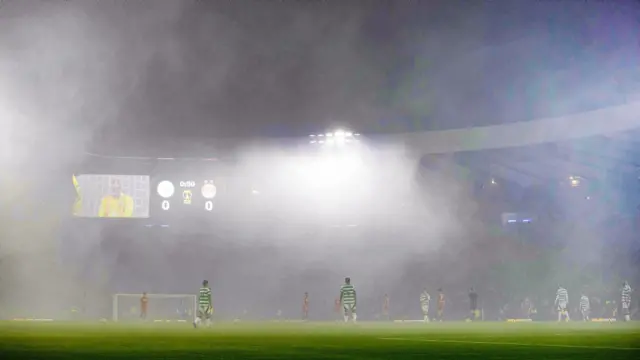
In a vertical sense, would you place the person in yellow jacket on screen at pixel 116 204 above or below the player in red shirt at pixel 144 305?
above

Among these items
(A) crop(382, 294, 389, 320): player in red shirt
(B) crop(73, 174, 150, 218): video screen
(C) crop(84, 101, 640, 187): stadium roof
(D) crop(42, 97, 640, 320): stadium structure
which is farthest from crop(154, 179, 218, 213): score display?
(A) crop(382, 294, 389, 320): player in red shirt

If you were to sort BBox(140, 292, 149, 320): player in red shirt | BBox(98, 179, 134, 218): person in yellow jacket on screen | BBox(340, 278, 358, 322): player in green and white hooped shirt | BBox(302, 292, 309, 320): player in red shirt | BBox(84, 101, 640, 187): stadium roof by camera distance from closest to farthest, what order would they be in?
BBox(340, 278, 358, 322): player in green and white hooped shirt < BBox(140, 292, 149, 320): player in red shirt < BBox(302, 292, 309, 320): player in red shirt < BBox(84, 101, 640, 187): stadium roof < BBox(98, 179, 134, 218): person in yellow jacket on screen

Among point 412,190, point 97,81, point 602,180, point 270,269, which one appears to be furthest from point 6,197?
point 602,180

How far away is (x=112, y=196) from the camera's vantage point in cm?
3086

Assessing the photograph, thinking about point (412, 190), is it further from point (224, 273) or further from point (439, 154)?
point (224, 273)

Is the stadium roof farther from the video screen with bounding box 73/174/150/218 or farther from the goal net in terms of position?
the goal net

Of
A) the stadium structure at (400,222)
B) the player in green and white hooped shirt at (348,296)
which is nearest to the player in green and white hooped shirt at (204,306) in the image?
the player in green and white hooped shirt at (348,296)

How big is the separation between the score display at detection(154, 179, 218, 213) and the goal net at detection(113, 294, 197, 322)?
13.9ft

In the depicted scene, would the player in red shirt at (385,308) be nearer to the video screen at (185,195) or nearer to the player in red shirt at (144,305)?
the video screen at (185,195)

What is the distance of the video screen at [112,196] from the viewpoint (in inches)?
1199

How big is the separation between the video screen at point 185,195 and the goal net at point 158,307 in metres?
4.21

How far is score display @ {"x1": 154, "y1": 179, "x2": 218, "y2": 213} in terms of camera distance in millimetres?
31516

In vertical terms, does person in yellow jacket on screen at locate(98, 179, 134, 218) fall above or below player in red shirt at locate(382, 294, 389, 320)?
above

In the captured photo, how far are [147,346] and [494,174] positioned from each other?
28586 millimetres
